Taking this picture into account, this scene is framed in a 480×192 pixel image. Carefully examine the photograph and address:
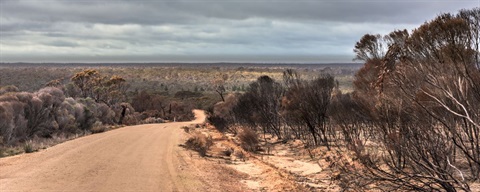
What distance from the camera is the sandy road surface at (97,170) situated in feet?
34.2

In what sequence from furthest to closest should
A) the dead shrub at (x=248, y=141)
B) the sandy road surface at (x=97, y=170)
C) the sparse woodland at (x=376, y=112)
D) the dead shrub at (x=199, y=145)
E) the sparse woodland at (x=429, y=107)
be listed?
the dead shrub at (x=248, y=141) → the dead shrub at (x=199, y=145) → the sandy road surface at (x=97, y=170) → the sparse woodland at (x=376, y=112) → the sparse woodland at (x=429, y=107)

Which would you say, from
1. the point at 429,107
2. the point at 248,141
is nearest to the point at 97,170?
the point at 429,107

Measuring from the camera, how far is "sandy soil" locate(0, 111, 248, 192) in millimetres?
10500

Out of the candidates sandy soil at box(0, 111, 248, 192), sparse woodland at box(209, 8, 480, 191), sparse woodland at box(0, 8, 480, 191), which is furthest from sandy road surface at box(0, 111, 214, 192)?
sparse woodland at box(209, 8, 480, 191)

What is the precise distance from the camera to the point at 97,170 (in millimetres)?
12359

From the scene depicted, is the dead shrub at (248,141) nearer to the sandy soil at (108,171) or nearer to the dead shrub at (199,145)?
the dead shrub at (199,145)

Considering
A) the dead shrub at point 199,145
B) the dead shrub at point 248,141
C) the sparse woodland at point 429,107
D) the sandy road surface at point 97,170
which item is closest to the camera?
the sparse woodland at point 429,107

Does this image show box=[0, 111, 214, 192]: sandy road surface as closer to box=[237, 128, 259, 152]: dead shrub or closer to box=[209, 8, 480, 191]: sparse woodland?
box=[209, 8, 480, 191]: sparse woodland

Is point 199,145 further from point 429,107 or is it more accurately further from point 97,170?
point 429,107

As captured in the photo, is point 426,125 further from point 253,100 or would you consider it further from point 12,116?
point 253,100

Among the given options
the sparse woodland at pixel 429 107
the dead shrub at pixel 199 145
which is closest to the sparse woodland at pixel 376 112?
the sparse woodland at pixel 429 107

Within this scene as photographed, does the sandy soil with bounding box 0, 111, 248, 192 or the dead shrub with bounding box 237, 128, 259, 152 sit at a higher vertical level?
the sandy soil with bounding box 0, 111, 248, 192

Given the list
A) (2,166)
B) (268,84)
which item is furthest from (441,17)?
(268,84)

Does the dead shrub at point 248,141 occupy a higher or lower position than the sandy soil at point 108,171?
lower
